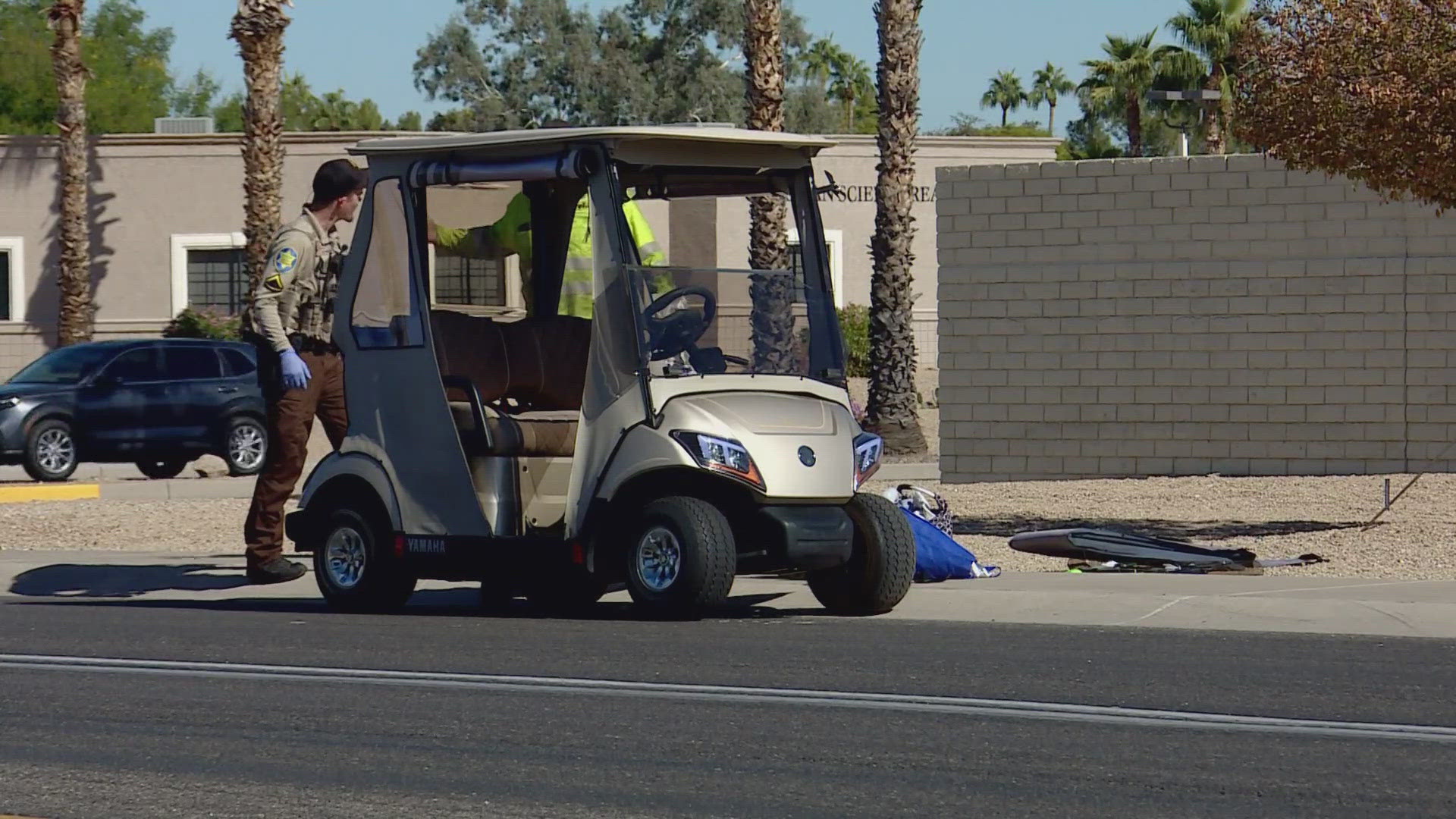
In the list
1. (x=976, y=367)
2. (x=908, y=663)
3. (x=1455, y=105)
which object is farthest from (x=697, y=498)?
(x=976, y=367)

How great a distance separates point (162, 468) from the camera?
26422 millimetres

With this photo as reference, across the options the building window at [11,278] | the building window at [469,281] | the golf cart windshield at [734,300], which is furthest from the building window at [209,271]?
the golf cart windshield at [734,300]

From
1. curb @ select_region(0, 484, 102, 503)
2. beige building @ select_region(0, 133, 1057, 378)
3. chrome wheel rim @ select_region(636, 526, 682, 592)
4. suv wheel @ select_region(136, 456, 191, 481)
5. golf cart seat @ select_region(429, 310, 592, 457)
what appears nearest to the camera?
chrome wheel rim @ select_region(636, 526, 682, 592)

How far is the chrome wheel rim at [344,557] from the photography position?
36.0ft

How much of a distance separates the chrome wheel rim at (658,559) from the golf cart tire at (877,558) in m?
0.85

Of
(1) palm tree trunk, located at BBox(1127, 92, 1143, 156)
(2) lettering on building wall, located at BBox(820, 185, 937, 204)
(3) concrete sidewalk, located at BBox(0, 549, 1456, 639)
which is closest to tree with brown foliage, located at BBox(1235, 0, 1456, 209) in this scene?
(3) concrete sidewalk, located at BBox(0, 549, 1456, 639)

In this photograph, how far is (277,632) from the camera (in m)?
10.1

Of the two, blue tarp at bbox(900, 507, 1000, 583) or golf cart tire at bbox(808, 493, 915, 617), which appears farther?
blue tarp at bbox(900, 507, 1000, 583)

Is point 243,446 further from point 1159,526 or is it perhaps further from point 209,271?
point 1159,526

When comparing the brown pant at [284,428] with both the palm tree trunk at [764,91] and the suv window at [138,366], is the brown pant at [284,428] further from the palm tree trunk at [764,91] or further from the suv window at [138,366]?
the suv window at [138,366]

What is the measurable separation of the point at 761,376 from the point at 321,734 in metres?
3.68

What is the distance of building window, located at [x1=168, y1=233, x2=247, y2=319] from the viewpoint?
36469 mm

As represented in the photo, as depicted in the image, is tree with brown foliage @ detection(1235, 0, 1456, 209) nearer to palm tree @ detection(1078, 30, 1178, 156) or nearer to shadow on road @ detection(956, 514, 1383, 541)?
shadow on road @ detection(956, 514, 1383, 541)

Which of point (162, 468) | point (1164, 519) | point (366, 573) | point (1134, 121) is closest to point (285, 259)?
point (366, 573)
